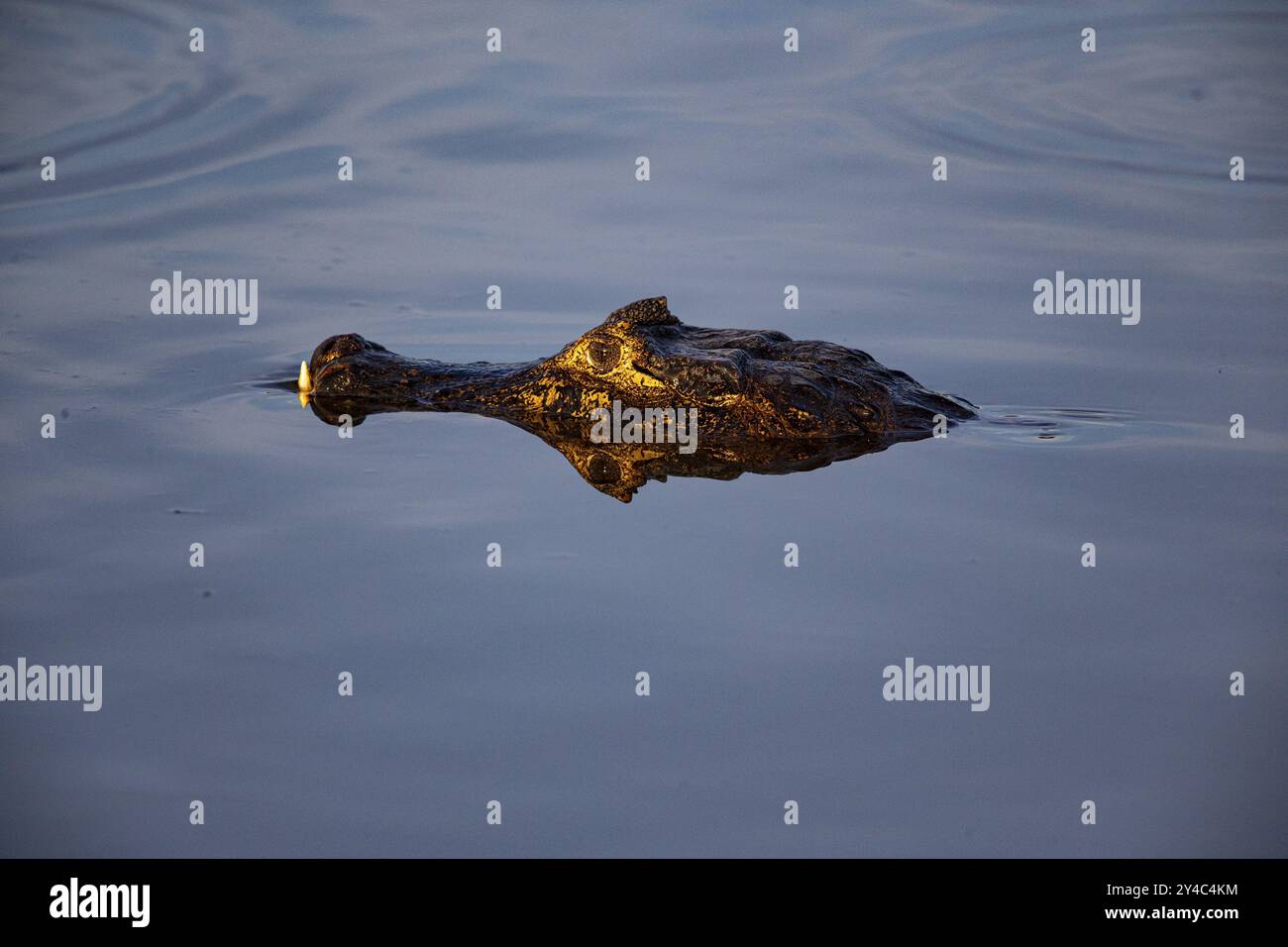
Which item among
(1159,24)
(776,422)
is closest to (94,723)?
(776,422)

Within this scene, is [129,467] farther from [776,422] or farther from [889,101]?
[889,101]

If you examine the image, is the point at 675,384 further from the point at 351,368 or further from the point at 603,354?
the point at 351,368

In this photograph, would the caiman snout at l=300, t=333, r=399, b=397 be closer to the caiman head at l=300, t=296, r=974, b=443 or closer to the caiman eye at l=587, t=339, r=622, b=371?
the caiman head at l=300, t=296, r=974, b=443

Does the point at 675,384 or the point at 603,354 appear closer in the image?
the point at 675,384

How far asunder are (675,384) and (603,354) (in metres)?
0.46

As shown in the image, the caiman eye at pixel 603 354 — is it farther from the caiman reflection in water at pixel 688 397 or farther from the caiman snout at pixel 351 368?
the caiman snout at pixel 351 368

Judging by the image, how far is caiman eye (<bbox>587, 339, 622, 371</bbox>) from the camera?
32.6ft

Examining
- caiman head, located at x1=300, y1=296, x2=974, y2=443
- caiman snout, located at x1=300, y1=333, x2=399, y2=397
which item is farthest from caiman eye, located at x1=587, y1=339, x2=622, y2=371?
caiman snout, located at x1=300, y1=333, x2=399, y2=397

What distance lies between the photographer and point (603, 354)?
10000 mm

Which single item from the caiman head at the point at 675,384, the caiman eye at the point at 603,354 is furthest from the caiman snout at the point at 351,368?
the caiman eye at the point at 603,354

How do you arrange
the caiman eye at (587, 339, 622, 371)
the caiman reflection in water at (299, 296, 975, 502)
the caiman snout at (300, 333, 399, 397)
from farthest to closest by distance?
the caiman snout at (300, 333, 399, 397)
the caiman eye at (587, 339, 622, 371)
the caiman reflection in water at (299, 296, 975, 502)

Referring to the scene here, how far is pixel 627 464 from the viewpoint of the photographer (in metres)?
9.76

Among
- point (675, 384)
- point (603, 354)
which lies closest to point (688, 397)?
point (675, 384)

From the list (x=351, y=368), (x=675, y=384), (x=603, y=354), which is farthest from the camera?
(x=351, y=368)
